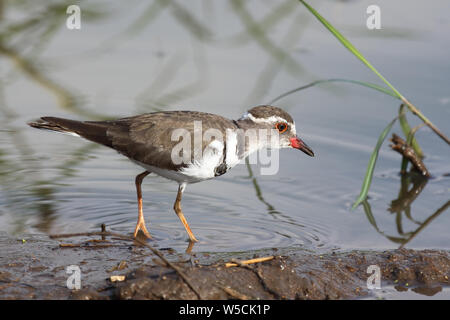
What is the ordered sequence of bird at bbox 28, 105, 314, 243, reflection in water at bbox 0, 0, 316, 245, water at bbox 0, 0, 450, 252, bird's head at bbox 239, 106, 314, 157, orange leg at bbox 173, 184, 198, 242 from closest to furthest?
orange leg at bbox 173, 184, 198, 242
bird at bbox 28, 105, 314, 243
water at bbox 0, 0, 450, 252
bird's head at bbox 239, 106, 314, 157
reflection in water at bbox 0, 0, 316, 245

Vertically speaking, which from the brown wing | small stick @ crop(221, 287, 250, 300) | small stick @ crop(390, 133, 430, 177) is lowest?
small stick @ crop(221, 287, 250, 300)

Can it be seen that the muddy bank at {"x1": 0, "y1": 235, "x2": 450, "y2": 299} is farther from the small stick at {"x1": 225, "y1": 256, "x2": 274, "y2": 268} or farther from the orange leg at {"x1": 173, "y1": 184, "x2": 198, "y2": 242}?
the orange leg at {"x1": 173, "y1": 184, "x2": 198, "y2": 242}

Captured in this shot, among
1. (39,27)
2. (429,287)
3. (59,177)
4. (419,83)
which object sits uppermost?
(39,27)

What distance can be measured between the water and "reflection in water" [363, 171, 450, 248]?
25 millimetres

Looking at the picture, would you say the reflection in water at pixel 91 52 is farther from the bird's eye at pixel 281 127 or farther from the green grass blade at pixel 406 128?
the green grass blade at pixel 406 128

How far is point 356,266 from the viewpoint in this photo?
605 cm

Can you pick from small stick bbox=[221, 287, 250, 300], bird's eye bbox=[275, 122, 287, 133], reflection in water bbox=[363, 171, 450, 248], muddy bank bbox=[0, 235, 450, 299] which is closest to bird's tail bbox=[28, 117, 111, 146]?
muddy bank bbox=[0, 235, 450, 299]

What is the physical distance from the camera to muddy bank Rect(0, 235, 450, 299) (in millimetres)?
5152

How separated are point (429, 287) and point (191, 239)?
212 centimetres

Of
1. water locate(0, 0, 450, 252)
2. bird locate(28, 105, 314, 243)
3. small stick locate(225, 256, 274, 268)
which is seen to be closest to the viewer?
small stick locate(225, 256, 274, 268)

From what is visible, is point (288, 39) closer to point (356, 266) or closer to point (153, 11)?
point (153, 11)

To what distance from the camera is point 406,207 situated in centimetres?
774

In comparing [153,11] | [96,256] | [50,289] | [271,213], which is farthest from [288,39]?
[50,289]

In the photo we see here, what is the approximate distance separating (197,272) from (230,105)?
4.37 m
